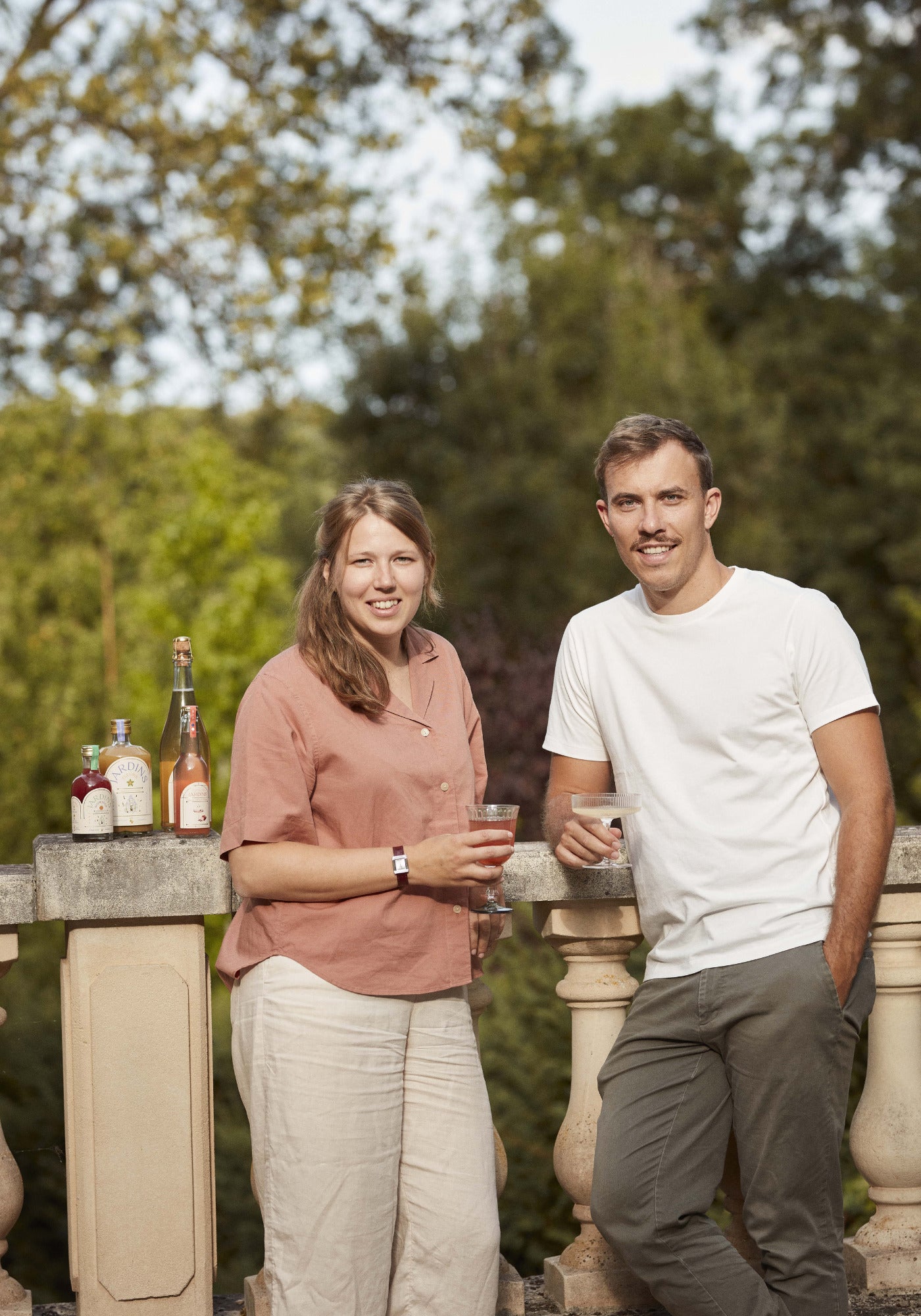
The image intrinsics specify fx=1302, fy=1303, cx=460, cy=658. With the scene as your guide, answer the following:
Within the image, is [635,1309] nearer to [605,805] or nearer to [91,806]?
[605,805]

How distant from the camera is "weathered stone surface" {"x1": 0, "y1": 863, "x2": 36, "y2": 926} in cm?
252

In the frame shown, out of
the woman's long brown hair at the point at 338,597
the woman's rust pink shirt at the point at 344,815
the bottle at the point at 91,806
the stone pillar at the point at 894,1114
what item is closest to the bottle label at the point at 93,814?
the bottle at the point at 91,806

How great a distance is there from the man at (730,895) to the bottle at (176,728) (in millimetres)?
780

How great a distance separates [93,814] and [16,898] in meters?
0.21

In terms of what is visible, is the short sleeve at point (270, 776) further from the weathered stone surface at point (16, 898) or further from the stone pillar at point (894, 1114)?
the stone pillar at point (894, 1114)

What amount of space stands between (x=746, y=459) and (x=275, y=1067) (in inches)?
752

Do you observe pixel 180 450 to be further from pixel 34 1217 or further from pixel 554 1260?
pixel 554 1260

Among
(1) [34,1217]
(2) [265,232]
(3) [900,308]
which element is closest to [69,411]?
(2) [265,232]

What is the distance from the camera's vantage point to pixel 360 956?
230 cm

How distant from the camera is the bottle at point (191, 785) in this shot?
104 inches

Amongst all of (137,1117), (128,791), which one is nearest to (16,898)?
(128,791)

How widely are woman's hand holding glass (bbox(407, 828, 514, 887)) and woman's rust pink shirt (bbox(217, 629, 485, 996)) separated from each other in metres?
0.09

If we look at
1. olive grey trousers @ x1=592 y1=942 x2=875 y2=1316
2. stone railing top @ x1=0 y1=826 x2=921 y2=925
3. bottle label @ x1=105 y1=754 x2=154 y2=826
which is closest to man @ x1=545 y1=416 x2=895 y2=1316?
olive grey trousers @ x1=592 y1=942 x2=875 y2=1316

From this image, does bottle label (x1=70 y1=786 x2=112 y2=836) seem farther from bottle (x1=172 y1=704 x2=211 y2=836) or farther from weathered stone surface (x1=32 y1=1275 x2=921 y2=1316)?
weathered stone surface (x1=32 y1=1275 x2=921 y2=1316)
